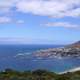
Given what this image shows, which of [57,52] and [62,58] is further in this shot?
[57,52]

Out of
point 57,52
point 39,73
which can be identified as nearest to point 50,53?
point 57,52

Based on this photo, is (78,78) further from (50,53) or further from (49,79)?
(50,53)

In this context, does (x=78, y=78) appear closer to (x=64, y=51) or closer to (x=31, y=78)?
(x=31, y=78)

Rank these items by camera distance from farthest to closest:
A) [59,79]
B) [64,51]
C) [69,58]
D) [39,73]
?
[64,51] < [69,58] < [39,73] < [59,79]

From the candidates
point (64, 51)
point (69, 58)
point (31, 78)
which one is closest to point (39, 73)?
point (31, 78)

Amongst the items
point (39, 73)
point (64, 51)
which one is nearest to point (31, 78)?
→ point (39, 73)

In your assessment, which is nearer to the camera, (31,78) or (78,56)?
(31,78)

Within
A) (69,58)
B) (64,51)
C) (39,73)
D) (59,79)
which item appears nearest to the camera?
(59,79)

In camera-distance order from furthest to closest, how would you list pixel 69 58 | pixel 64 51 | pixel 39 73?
1. pixel 64 51
2. pixel 69 58
3. pixel 39 73
